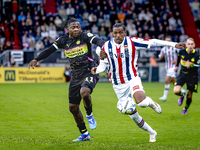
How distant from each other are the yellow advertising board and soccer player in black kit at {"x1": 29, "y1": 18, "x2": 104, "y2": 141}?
1412cm

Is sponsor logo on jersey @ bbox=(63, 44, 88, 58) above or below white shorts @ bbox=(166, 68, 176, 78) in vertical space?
above

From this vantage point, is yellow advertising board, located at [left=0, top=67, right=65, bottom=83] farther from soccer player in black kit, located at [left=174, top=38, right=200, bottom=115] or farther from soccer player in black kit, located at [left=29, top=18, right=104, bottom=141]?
soccer player in black kit, located at [left=29, top=18, right=104, bottom=141]

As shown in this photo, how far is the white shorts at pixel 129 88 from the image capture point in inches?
214

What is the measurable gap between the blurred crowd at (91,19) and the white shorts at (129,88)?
1539 centimetres

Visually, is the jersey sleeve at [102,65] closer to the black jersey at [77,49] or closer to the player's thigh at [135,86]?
the black jersey at [77,49]

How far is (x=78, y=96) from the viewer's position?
589cm

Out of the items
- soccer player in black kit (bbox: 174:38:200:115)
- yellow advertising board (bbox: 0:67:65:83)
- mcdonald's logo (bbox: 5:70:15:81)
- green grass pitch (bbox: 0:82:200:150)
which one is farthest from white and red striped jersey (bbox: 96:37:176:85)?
mcdonald's logo (bbox: 5:70:15:81)

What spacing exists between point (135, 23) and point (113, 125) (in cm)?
1698

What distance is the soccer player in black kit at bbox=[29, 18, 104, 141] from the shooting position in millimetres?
5871

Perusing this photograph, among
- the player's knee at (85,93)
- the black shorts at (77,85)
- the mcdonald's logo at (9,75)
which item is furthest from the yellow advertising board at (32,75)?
the player's knee at (85,93)

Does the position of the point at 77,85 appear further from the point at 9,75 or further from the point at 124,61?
the point at 9,75

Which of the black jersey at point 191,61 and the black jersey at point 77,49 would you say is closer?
the black jersey at point 77,49

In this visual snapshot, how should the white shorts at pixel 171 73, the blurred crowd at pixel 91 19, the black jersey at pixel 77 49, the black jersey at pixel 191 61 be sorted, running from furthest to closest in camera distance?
the blurred crowd at pixel 91 19
the white shorts at pixel 171 73
the black jersey at pixel 191 61
the black jersey at pixel 77 49

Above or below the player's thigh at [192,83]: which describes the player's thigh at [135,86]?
above
